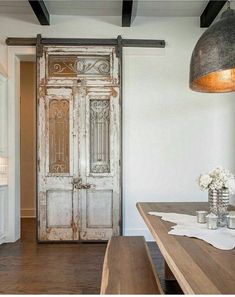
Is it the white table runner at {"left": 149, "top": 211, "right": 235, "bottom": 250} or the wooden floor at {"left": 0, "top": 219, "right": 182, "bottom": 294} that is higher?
the white table runner at {"left": 149, "top": 211, "right": 235, "bottom": 250}

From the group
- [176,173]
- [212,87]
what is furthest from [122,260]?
[176,173]

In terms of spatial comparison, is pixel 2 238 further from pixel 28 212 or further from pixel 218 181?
pixel 218 181

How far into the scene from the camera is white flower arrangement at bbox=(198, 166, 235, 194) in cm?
247

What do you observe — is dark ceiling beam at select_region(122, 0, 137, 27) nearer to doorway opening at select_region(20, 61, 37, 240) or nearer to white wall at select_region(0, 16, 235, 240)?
white wall at select_region(0, 16, 235, 240)

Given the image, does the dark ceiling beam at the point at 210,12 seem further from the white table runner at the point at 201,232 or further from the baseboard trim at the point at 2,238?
the baseboard trim at the point at 2,238

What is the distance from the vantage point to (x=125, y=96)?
4.95 m

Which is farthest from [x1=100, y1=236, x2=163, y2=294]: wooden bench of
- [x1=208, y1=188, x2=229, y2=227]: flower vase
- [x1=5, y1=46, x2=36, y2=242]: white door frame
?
[x1=5, y1=46, x2=36, y2=242]: white door frame

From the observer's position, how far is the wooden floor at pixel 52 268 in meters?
3.03

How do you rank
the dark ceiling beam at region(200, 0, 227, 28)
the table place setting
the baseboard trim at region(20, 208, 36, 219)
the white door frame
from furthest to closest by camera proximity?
the baseboard trim at region(20, 208, 36, 219)
the white door frame
the dark ceiling beam at region(200, 0, 227, 28)
the table place setting

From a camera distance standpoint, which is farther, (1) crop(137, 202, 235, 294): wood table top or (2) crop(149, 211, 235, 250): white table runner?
(2) crop(149, 211, 235, 250): white table runner

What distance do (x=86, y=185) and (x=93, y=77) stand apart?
5.29 feet

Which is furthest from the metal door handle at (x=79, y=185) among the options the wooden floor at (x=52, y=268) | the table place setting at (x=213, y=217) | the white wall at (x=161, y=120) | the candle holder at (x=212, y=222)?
the candle holder at (x=212, y=222)

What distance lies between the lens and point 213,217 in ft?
7.41

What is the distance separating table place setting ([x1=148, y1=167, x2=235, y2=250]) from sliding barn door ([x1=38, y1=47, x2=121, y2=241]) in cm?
220
